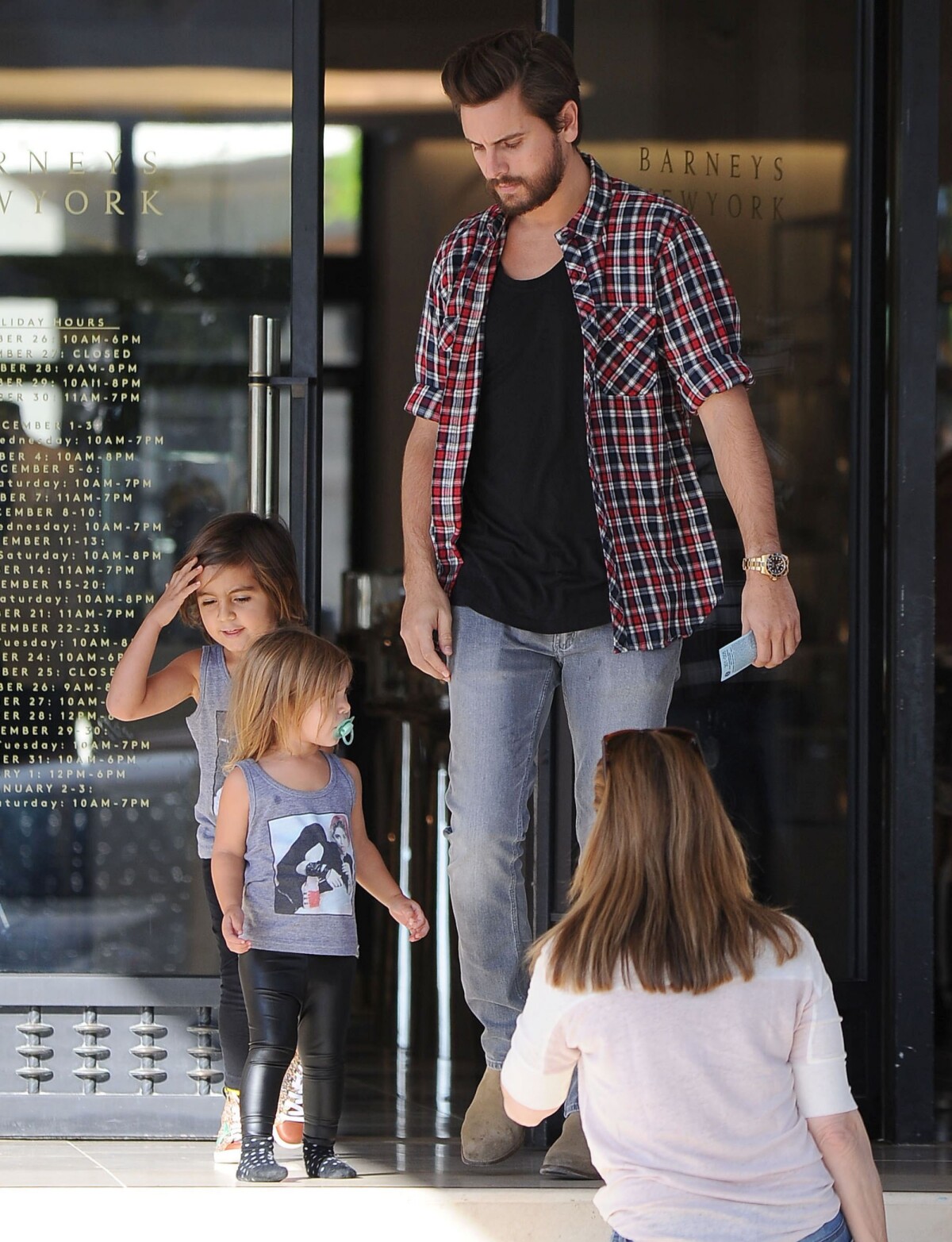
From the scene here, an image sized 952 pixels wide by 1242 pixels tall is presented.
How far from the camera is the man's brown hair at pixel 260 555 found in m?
2.97

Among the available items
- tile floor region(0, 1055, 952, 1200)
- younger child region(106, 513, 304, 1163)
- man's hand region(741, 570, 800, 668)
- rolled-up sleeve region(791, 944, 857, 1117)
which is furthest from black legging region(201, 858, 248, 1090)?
rolled-up sleeve region(791, 944, 857, 1117)

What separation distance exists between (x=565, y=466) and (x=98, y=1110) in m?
1.48

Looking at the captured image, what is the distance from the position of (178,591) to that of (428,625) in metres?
0.47

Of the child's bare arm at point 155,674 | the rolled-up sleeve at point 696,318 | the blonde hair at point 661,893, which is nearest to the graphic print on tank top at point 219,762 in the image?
the child's bare arm at point 155,674

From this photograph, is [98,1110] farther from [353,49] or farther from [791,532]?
[353,49]

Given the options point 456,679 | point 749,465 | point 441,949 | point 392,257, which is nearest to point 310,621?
point 456,679

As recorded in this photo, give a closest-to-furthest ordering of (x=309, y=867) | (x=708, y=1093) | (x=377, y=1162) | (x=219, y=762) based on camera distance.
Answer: (x=708, y=1093), (x=309, y=867), (x=377, y=1162), (x=219, y=762)

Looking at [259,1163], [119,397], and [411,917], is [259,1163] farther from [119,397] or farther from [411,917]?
[119,397]

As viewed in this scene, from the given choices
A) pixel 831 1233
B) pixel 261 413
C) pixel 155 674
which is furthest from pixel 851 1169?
pixel 261 413

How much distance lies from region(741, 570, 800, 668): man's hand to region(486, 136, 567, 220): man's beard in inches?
27.7

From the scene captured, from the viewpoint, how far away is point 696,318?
2707 millimetres

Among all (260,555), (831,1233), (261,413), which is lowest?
(831,1233)

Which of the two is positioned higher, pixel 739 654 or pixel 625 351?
pixel 625 351

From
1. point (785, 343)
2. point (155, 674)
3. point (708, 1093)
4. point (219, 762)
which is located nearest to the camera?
point (708, 1093)
